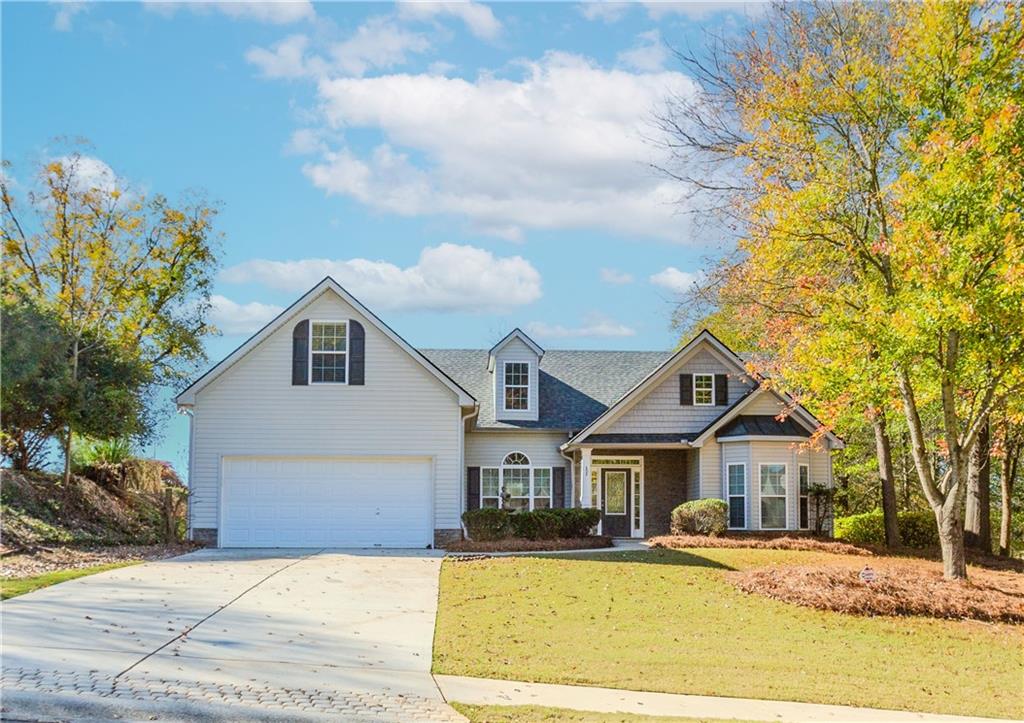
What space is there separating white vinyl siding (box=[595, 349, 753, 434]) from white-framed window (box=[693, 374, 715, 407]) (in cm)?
12

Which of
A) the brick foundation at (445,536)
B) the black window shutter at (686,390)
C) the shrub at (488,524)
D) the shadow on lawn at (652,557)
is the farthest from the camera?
the black window shutter at (686,390)

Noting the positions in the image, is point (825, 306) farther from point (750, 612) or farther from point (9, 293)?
point (9, 293)

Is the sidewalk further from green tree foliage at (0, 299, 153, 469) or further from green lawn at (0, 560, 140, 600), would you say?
green tree foliage at (0, 299, 153, 469)

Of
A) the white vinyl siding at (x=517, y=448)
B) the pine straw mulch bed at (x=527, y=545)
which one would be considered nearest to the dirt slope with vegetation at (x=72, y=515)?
the pine straw mulch bed at (x=527, y=545)

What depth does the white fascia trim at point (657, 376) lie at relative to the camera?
2670 cm

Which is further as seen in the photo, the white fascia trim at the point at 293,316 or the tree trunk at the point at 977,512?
the tree trunk at the point at 977,512

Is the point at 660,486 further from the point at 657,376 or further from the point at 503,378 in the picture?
the point at 503,378

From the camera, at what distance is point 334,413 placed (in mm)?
24375

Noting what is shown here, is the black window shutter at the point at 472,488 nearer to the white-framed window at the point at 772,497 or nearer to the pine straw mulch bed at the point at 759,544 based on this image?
the pine straw mulch bed at the point at 759,544

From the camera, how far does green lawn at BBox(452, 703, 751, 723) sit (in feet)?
30.6

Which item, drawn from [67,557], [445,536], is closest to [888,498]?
[445,536]

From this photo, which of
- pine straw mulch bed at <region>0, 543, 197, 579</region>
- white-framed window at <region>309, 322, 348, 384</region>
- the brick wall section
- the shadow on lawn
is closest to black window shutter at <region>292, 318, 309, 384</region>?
white-framed window at <region>309, 322, 348, 384</region>

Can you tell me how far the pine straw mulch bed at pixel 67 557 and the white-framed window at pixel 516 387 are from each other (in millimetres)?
9724

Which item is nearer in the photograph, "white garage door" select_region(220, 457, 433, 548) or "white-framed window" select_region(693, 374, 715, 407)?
"white garage door" select_region(220, 457, 433, 548)
